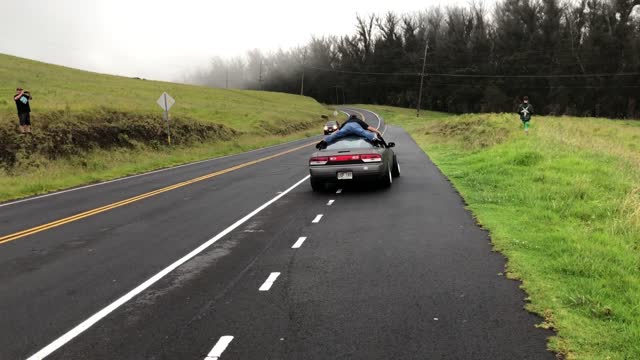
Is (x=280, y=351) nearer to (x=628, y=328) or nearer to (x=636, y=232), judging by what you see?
(x=628, y=328)

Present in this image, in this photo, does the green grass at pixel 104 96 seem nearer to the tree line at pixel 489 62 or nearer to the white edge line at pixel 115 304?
the white edge line at pixel 115 304

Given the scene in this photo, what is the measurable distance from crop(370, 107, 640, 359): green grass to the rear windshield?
2528 millimetres

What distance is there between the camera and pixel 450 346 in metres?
4.04

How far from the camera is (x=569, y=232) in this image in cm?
731

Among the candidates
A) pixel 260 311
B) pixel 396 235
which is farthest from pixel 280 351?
pixel 396 235

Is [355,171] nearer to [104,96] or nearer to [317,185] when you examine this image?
[317,185]

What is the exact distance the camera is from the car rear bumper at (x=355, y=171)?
Answer: 38.5 ft

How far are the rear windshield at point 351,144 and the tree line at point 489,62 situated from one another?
225 ft

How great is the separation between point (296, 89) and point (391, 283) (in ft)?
448

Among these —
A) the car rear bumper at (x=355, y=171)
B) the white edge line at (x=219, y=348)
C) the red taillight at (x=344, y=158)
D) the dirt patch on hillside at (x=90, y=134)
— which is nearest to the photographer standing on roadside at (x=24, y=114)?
the dirt patch on hillside at (x=90, y=134)

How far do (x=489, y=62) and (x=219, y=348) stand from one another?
97856 millimetres

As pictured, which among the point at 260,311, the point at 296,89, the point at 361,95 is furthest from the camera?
the point at 296,89

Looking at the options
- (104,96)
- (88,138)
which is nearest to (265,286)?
(88,138)

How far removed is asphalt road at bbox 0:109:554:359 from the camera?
164 inches
